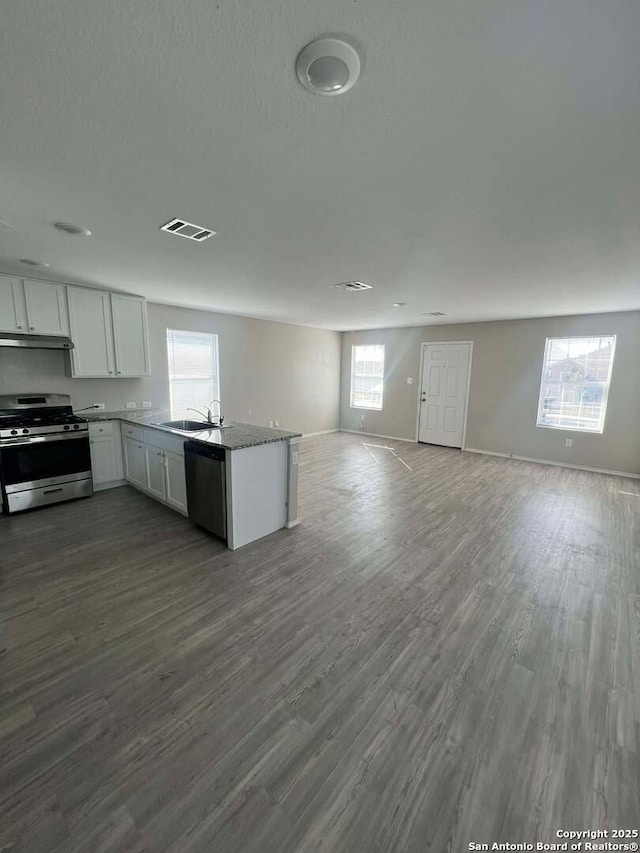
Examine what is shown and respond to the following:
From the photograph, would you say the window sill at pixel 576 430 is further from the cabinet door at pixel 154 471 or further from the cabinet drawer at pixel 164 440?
the cabinet door at pixel 154 471

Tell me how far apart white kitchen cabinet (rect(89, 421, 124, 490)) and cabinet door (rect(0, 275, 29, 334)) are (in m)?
1.28

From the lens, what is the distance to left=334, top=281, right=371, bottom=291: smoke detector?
12.7 ft

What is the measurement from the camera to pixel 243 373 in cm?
648

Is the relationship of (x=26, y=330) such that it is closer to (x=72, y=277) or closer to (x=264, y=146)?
(x=72, y=277)

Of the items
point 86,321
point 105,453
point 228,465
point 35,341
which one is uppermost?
point 86,321

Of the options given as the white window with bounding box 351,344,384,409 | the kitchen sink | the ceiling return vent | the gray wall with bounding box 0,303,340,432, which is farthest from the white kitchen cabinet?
the white window with bounding box 351,344,384,409

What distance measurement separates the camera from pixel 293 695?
170cm

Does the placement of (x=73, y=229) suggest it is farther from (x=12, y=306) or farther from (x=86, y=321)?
(x=86, y=321)

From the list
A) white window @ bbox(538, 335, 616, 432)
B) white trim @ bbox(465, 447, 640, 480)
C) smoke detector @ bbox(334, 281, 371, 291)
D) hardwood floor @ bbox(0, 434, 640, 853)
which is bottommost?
hardwood floor @ bbox(0, 434, 640, 853)

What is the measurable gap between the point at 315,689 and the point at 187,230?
3032 mm

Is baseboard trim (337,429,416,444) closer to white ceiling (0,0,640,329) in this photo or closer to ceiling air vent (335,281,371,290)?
ceiling air vent (335,281,371,290)

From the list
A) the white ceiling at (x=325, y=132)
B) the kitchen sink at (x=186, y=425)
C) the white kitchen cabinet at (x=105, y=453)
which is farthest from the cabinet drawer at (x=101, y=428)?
the white ceiling at (x=325, y=132)

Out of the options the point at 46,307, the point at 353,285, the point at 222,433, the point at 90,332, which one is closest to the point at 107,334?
the point at 90,332

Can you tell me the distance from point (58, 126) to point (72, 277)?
2.91 m
